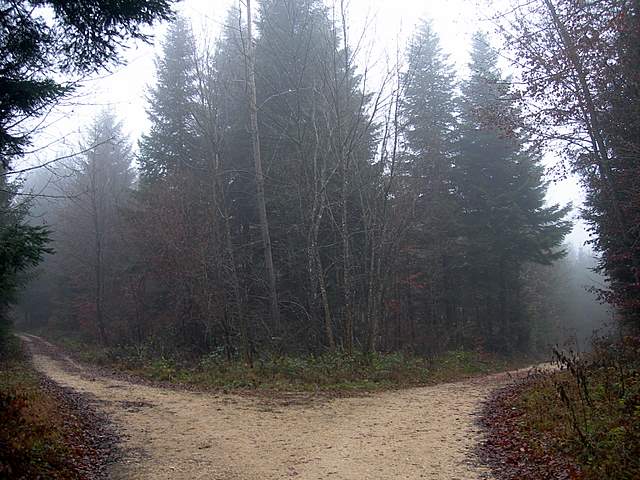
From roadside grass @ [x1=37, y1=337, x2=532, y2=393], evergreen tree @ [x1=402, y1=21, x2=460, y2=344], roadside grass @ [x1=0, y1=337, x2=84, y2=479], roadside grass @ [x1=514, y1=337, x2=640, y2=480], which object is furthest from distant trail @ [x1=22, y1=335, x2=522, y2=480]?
evergreen tree @ [x1=402, y1=21, x2=460, y2=344]

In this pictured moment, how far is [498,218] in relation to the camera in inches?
984

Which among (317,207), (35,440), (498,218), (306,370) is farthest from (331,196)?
(35,440)

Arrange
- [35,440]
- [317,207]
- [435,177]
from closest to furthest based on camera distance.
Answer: [35,440], [317,207], [435,177]

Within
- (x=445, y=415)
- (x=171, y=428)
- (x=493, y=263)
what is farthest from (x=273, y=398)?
(x=493, y=263)

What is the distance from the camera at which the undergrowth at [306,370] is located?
43.4 ft

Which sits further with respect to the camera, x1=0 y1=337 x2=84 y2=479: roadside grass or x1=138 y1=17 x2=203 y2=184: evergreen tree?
x1=138 y1=17 x2=203 y2=184: evergreen tree

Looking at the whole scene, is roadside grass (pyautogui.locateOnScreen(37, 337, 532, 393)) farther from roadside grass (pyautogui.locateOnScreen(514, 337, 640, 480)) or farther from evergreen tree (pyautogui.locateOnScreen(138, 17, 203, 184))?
evergreen tree (pyautogui.locateOnScreen(138, 17, 203, 184))

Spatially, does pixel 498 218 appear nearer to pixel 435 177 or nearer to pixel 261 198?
pixel 435 177

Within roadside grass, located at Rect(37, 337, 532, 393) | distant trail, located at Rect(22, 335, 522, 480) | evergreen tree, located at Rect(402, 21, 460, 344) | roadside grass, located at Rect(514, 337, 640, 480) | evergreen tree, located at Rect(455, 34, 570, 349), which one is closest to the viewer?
roadside grass, located at Rect(514, 337, 640, 480)

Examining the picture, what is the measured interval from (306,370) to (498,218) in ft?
50.0

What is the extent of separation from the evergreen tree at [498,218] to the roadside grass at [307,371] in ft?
25.7

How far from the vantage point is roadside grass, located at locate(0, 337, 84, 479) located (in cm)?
544

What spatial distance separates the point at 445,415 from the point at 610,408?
10.5 ft

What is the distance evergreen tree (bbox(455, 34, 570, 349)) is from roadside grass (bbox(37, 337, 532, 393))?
782 centimetres
